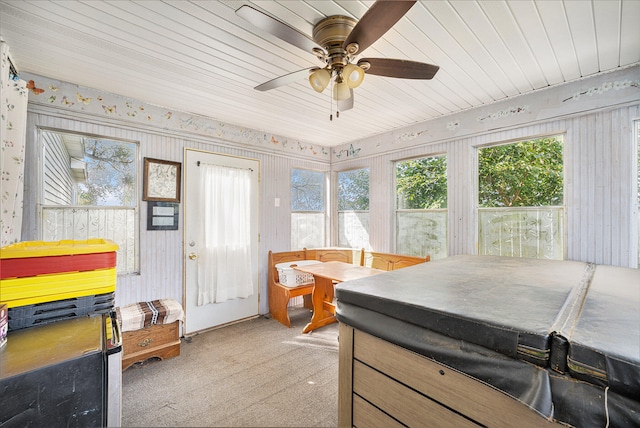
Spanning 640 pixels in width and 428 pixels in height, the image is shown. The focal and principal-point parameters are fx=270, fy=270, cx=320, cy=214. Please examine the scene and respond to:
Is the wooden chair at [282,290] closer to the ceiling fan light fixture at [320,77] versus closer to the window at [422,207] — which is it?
the window at [422,207]

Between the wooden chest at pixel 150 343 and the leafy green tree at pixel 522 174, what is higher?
the leafy green tree at pixel 522 174

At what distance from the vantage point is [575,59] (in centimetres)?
204

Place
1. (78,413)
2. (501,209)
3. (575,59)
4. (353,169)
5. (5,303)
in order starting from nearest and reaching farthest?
1. (78,413)
2. (5,303)
3. (575,59)
4. (501,209)
5. (353,169)

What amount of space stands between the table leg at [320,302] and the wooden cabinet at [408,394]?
2.04 m

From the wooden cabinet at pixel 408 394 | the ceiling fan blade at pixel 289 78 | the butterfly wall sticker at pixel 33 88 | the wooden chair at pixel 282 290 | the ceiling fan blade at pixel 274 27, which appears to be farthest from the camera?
the wooden chair at pixel 282 290

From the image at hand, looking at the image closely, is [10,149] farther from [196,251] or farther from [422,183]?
[422,183]

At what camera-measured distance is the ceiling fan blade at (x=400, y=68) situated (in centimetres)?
163

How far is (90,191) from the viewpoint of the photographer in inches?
105

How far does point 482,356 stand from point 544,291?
2.07ft

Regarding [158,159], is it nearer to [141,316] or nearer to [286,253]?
[141,316]

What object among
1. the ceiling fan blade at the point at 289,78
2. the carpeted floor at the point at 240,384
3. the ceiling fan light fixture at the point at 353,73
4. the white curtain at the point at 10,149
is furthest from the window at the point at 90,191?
the ceiling fan light fixture at the point at 353,73

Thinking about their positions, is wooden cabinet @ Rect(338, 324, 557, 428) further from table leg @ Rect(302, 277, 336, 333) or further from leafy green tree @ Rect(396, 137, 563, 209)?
leafy green tree @ Rect(396, 137, 563, 209)

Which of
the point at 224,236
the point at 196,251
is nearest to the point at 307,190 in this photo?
the point at 224,236

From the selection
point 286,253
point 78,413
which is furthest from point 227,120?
point 78,413
